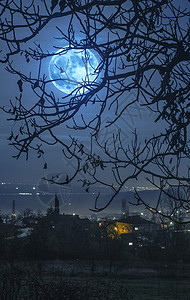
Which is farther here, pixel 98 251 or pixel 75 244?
pixel 98 251

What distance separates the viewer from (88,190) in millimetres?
3020

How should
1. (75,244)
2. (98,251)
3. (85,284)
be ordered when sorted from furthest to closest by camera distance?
1. (98,251)
2. (75,244)
3. (85,284)

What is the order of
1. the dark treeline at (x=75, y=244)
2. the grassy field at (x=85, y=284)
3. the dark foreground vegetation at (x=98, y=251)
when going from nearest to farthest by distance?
the grassy field at (x=85, y=284)
the dark foreground vegetation at (x=98, y=251)
the dark treeline at (x=75, y=244)

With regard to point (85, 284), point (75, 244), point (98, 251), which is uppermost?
point (75, 244)

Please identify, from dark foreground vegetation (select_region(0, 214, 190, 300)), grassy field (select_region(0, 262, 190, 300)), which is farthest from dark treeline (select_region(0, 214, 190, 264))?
grassy field (select_region(0, 262, 190, 300))

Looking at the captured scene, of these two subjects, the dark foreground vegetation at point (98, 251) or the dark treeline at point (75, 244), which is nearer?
the dark foreground vegetation at point (98, 251)

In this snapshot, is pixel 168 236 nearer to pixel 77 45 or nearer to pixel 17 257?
pixel 17 257

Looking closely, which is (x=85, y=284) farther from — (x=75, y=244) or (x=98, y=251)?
(x=98, y=251)

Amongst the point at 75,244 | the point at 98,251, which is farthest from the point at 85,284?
the point at 98,251

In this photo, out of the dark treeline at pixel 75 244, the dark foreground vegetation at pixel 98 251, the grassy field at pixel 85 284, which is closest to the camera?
the grassy field at pixel 85 284

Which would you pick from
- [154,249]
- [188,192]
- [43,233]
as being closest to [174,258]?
[154,249]

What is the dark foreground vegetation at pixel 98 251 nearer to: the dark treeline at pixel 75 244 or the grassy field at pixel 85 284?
the dark treeline at pixel 75 244

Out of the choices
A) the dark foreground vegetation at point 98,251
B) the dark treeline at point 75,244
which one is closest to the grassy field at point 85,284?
the dark foreground vegetation at point 98,251

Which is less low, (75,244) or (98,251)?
A: (75,244)
